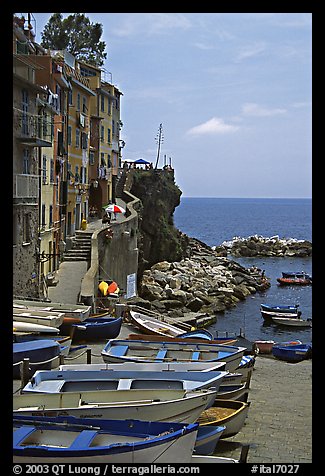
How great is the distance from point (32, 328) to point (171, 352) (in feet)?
13.5

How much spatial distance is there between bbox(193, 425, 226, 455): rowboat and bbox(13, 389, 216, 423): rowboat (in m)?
0.27

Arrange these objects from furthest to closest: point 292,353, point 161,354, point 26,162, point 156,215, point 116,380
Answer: point 156,215, point 292,353, point 26,162, point 161,354, point 116,380

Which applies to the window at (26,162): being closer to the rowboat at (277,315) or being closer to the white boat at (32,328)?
the white boat at (32,328)

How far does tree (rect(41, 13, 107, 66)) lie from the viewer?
50.6 meters

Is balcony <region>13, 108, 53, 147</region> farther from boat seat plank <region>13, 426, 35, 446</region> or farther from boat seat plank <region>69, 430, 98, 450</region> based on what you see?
boat seat plank <region>69, 430, 98, 450</region>

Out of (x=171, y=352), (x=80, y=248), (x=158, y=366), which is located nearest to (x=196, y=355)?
(x=171, y=352)

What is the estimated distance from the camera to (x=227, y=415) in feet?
37.3

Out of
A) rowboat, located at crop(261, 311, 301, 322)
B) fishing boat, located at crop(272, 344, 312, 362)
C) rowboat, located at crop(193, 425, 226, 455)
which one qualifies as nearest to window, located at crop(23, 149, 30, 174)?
fishing boat, located at crop(272, 344, 312, 362)

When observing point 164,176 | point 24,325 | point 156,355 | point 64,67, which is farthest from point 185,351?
point 164,176

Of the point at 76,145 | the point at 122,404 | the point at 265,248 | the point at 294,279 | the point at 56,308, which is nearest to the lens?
the point at 122,404

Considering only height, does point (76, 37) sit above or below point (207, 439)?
above

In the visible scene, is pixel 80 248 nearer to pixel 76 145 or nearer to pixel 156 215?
pixel 76 145

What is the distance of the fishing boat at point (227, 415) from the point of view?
11.0 metres
